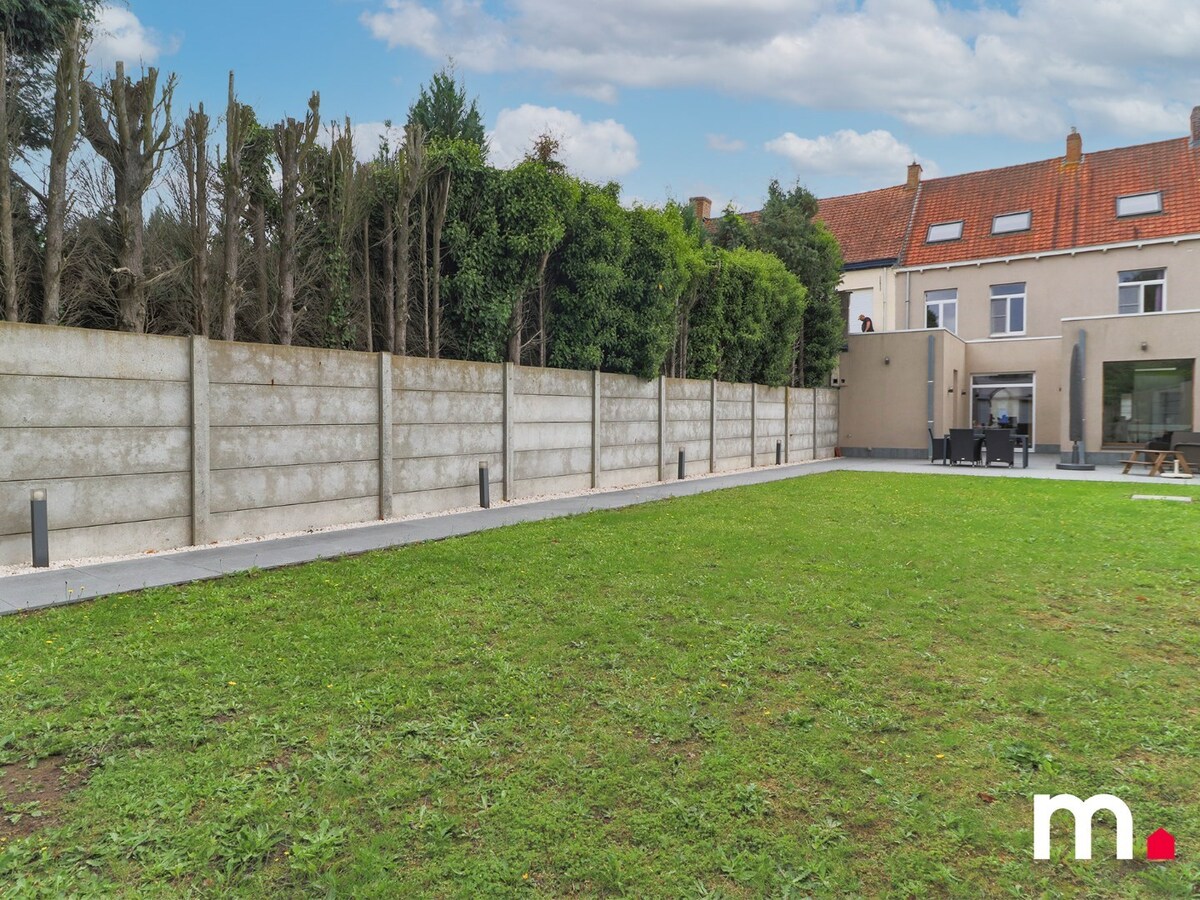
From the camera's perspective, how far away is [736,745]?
10.7 ft

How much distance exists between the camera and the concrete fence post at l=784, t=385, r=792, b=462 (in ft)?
67.4

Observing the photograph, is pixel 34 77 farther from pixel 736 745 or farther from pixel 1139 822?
pixel 1139 822

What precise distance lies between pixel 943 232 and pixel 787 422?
13.3m

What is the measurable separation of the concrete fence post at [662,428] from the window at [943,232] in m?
18.8

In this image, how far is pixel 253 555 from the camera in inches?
283

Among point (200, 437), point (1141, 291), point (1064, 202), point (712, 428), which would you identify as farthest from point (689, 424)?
point (1064, 202)

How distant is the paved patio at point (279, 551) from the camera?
18.9ft

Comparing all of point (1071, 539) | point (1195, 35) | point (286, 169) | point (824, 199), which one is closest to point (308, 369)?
point (286, 169)

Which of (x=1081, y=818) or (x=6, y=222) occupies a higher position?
(x=6, y=222)

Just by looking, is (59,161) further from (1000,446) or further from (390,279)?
(1000,446)

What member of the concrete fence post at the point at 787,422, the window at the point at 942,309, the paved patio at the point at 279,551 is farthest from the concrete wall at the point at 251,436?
the window at the point at 942,309

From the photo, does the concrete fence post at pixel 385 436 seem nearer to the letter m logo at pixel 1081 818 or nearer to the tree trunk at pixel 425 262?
the tree trunk at pixel 425 262

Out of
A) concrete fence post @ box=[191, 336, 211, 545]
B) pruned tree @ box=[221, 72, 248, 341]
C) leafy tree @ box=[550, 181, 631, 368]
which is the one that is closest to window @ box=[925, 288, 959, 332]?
leafy tree @ box=[550, 181, 631, 368]

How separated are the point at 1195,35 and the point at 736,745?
17.6m
